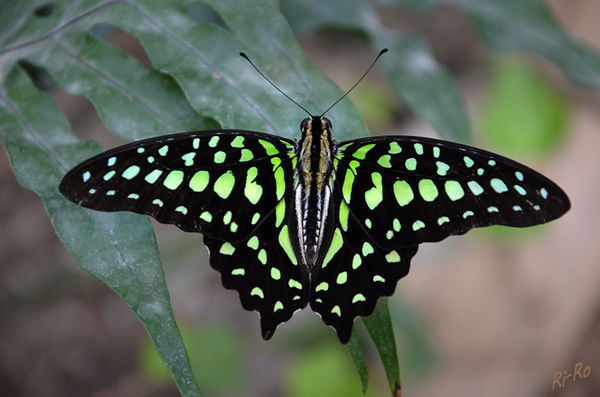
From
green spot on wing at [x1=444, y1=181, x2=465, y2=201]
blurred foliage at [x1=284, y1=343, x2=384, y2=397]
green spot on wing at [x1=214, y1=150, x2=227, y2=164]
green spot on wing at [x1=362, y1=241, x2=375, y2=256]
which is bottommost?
blurred foliage at [x1=284, y1=343, x2=384, y2=397]

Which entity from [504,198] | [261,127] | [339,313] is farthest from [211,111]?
[504,198]

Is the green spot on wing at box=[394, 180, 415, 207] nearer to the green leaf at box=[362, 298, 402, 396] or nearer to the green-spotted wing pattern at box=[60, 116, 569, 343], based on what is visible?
the green-spotted wing pattern at box=[60, 116, 569, 343]

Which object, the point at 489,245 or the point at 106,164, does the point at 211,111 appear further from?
the point at 489,245

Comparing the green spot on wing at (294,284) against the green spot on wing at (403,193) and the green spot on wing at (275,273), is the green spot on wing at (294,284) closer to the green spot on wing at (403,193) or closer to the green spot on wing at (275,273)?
the green spot on wing at (275,273)

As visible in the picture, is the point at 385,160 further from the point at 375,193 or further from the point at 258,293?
the point at 258,293
